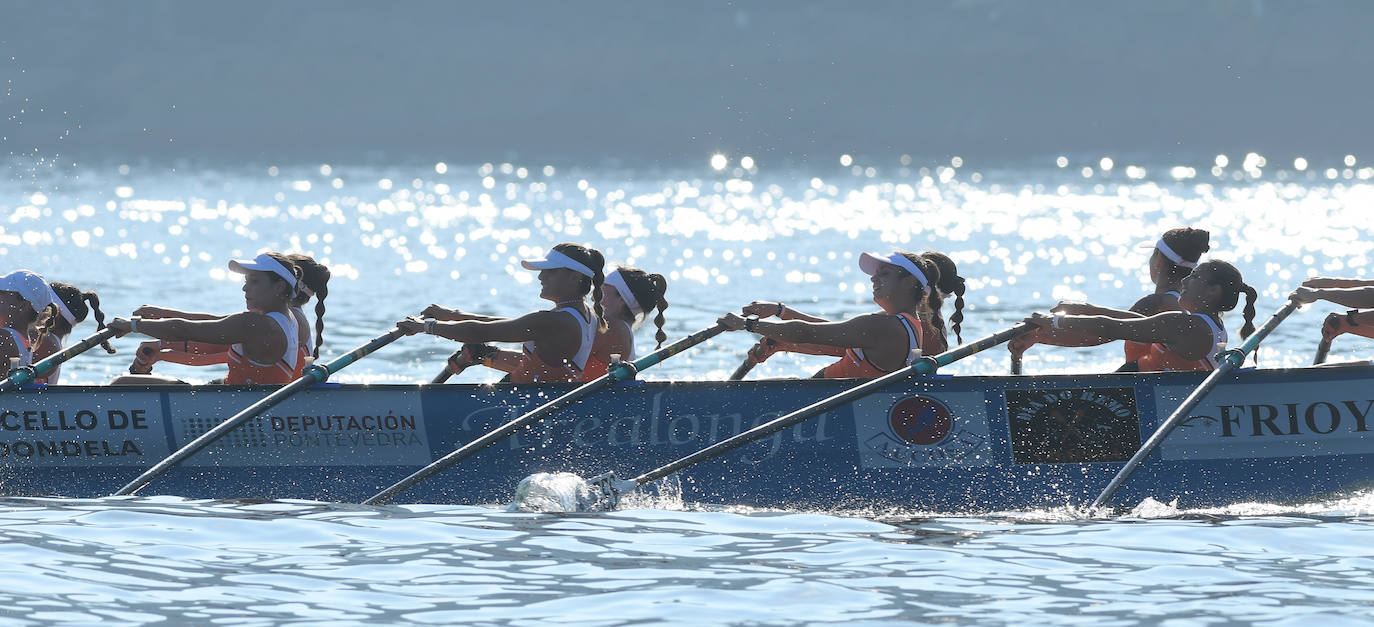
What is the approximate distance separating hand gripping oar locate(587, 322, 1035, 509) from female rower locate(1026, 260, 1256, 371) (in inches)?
17.2

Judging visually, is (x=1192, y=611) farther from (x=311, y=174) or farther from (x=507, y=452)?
(x=311, y=174)

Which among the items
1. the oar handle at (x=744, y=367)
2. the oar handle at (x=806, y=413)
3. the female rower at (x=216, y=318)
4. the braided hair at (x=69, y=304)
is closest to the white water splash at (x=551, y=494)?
the oar handle at (x=806, y=413)

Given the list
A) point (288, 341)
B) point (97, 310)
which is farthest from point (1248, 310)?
point (97, 310)

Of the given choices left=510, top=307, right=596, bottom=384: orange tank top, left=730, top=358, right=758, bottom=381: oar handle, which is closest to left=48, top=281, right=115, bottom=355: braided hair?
left=510, top=307, right=596, bottom=384: orange tank top

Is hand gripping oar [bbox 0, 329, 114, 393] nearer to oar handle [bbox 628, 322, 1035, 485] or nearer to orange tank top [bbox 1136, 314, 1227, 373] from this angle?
oar handle [bbox 628, 322, 1035, 485]

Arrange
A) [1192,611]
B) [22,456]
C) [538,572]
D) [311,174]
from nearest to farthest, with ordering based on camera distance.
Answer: [1192,611] → [538,572] → [22,456] → [311,174]

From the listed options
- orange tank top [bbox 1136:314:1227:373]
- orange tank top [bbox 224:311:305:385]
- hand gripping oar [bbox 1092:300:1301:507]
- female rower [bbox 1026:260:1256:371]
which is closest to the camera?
hand gripping oar [bbox 1092:300:1301:507]

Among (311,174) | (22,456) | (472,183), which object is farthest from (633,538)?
(311,174)

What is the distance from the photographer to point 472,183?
99.2 m

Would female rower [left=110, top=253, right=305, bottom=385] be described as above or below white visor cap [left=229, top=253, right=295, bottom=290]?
below

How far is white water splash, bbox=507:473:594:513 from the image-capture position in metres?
11.4

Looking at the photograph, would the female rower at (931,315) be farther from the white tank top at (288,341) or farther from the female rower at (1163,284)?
the white tank top at (288,341)

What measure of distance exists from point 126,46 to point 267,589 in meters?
173

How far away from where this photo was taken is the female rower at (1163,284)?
39.9 ft
